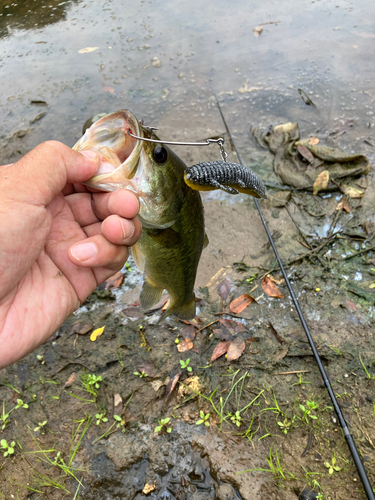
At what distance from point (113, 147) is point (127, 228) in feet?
1.44

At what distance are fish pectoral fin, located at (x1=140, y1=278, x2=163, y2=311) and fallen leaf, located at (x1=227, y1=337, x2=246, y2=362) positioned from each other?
0.79m

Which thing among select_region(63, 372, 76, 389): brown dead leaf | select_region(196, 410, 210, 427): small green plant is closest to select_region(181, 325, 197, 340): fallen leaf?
select_region(196, 410, 210, 427): small green plant

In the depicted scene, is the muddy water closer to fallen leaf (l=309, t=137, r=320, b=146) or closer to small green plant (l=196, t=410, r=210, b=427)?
small green plant (l=196, t=410, r=210, b=427)

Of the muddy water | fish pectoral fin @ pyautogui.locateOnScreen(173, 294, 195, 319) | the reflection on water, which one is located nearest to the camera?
the muddy water

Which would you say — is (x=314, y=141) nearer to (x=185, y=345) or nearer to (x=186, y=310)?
(x=186, y=310)

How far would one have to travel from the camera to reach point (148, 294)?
9.12 feet

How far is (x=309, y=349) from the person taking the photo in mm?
2895

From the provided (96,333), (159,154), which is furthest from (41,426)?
(159,154)

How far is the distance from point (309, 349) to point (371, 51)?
20.5 ft

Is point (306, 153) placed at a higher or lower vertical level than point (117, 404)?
higher

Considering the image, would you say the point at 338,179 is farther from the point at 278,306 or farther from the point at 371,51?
the point at 371,51

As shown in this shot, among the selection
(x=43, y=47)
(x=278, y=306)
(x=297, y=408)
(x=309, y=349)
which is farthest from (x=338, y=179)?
(x=43, y=47)

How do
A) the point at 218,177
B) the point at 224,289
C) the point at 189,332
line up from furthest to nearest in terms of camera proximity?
1. the point at 224,289
2. the point at 189,332
3. the point at 218,177

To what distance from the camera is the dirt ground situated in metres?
2.34
